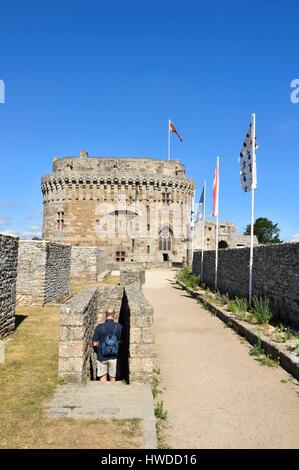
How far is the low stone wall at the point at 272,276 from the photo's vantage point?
32.8 feet

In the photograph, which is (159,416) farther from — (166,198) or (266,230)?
(266,230)

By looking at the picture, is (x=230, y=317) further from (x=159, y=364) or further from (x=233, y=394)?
(x=233, y=394)

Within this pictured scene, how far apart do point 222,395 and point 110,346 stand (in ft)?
6.82

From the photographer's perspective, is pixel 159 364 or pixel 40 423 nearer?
pixel 40 423

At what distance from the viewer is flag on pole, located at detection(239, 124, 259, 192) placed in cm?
1358

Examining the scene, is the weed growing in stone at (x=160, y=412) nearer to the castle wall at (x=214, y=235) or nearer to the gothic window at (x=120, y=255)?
the gothic window at (x=120, y=255)

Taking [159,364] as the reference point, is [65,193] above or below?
above

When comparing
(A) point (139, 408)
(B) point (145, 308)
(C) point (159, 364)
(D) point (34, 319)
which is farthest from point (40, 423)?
(D) point (34, 319)

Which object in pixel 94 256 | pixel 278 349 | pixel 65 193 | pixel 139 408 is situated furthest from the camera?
pixel 65 193

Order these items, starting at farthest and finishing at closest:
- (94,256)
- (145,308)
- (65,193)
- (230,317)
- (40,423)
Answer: (65,193) < (94,256) < (230,317) < (145,308) < (40,423)

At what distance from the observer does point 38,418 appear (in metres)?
4.79

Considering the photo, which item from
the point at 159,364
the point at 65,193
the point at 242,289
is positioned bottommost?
the point at 159,364
